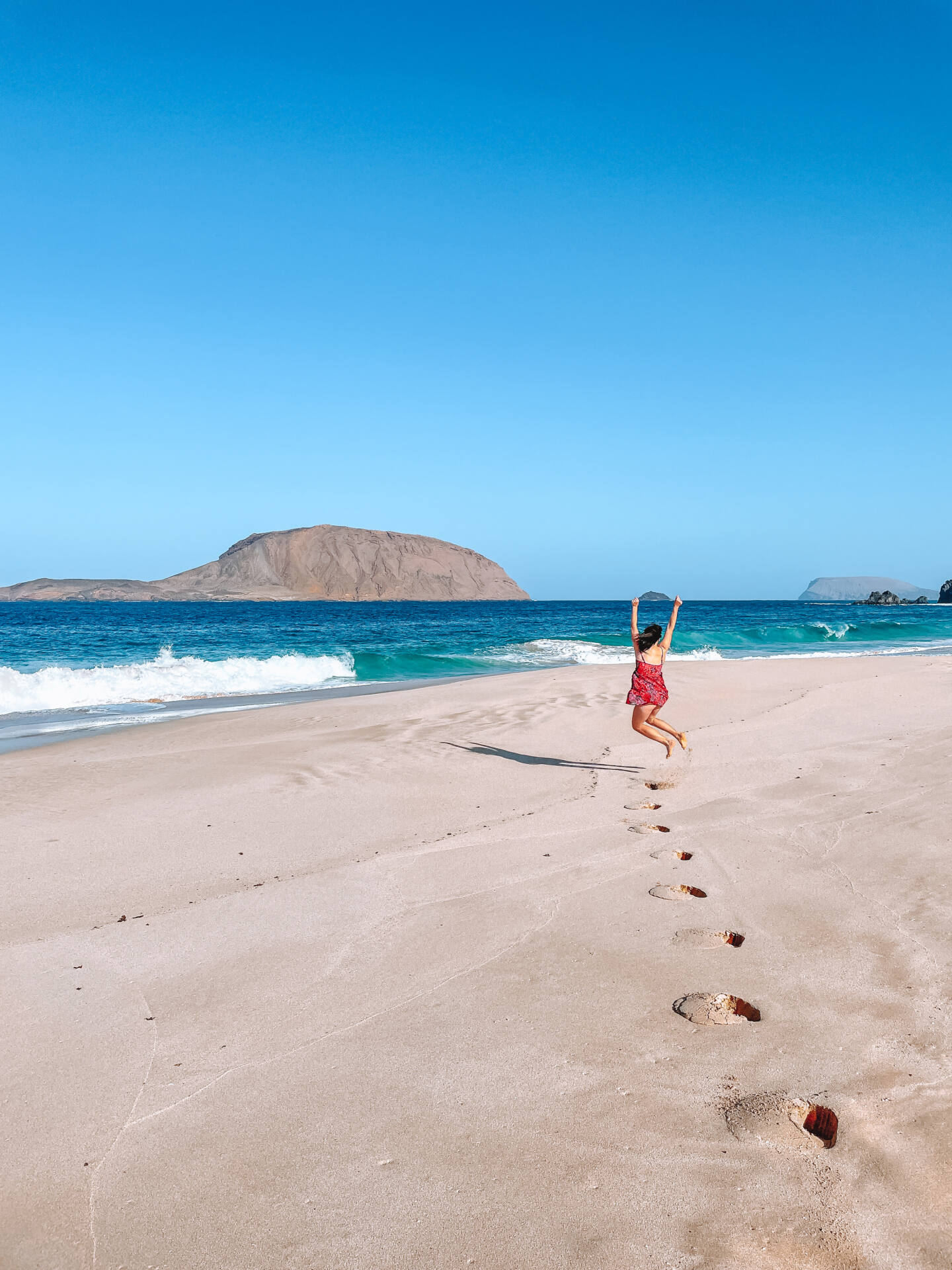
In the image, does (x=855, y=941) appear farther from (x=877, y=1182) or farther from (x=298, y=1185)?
(x=298, y=1185)

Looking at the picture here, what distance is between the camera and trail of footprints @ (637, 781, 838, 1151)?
2566mm

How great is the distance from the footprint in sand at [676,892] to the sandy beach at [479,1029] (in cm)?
2

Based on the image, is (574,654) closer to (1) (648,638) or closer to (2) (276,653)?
(2) (276,653)

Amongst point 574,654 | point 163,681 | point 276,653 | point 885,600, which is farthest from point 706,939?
point 885,600

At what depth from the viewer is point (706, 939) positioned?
4.13m

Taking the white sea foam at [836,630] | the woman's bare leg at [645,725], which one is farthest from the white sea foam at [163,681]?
the white sea foam at [836,630]

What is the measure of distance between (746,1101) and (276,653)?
98.6 ft

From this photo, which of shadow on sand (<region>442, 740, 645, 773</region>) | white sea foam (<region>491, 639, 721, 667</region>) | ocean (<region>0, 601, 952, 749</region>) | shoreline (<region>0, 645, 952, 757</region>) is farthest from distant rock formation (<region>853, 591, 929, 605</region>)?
shadow on sand (<region>442, 740, 645, 773</region>)

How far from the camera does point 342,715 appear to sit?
12.4m

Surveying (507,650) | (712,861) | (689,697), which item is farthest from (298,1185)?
(507,650)

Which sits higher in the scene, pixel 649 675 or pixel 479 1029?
pixel 649 675

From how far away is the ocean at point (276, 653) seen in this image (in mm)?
16016

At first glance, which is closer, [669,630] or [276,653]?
[669,630]

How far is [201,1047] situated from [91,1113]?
18.7 inches
